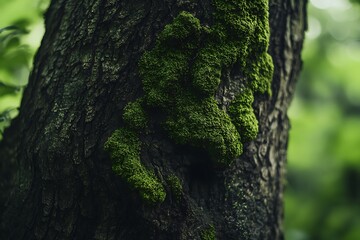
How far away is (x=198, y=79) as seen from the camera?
5.47ft

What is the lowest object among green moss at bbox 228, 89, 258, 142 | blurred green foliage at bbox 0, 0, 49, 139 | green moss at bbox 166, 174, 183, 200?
green moss at bbox 166, 174, 183, 200

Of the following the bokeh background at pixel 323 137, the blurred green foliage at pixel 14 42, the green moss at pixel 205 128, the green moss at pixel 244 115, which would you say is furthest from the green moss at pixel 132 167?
the bokeh background at pixel 323 137

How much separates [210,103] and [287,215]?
4106 mm

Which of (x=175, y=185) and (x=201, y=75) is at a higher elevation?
(x=201, y=75)

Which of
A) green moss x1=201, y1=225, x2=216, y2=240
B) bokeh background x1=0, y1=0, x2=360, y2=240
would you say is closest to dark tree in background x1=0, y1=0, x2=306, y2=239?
green moss x1=201, y1=225, x2=216, y2=240

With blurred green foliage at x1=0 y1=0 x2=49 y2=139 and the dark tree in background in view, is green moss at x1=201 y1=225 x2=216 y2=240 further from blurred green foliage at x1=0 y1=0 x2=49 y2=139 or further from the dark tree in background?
blurred green foliage at x1=0 y1=0 x2=49 y2=139

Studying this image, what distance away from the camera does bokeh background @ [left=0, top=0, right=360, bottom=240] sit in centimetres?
450

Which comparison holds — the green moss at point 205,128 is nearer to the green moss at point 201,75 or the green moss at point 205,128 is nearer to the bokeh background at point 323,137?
the green moss at point 201,75

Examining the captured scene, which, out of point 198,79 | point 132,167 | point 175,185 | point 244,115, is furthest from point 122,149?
point 244,115

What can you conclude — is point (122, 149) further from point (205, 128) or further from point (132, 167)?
point (205, 128)

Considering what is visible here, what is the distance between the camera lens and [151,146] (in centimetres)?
165

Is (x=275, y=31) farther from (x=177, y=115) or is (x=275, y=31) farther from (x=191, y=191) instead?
(x=191, y=191)

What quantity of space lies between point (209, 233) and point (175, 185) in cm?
27

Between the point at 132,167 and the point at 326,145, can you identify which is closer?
the point at 132,167
